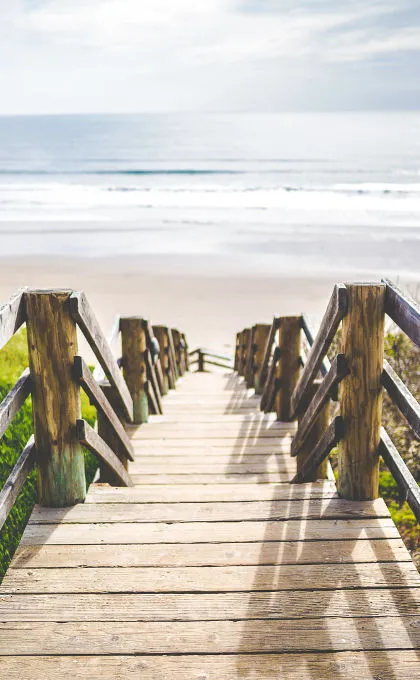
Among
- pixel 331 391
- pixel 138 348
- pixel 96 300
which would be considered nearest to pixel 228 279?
pixel 96 300

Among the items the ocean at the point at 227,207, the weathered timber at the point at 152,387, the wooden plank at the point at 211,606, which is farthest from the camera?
the ocean at the point at 227,207

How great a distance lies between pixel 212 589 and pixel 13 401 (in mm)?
1191

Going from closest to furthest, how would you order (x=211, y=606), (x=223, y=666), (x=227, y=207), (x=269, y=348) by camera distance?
(x=223, y=666) → (x=211, y=606) → (x=269, y=348) → (x=227, y=207)

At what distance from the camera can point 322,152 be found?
62656 millimetres

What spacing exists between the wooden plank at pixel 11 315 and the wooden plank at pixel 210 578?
3.28ft

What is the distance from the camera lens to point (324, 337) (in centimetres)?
360

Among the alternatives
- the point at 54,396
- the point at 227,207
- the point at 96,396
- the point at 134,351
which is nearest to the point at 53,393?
the point at 54,396

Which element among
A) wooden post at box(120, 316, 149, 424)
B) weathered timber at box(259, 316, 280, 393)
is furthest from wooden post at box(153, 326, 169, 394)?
wooden post at box(120, 316, 149, 424)

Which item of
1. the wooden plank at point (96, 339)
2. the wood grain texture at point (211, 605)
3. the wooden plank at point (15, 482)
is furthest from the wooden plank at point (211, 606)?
the wooden plank at point (96, 339)

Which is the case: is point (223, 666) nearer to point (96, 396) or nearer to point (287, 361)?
point (96, 396)

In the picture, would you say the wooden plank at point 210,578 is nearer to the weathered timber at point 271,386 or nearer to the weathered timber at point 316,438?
the weathered timber at point 316,438

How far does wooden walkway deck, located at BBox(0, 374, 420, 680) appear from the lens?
2.33m

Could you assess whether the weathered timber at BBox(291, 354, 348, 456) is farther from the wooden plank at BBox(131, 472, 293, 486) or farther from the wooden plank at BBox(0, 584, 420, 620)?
the wooden plank at BBox(0, 584, 420, 620)

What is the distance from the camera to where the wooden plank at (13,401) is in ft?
9.29
